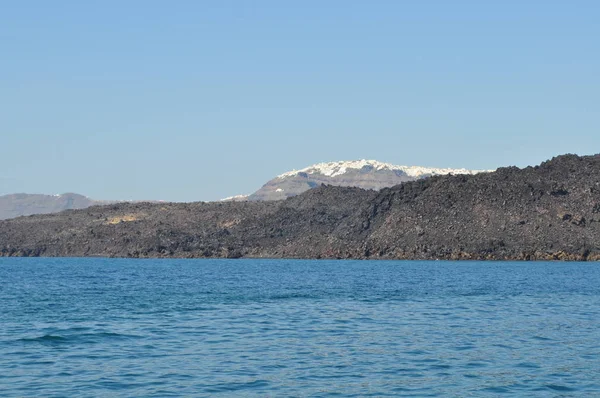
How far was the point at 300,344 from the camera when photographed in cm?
3950

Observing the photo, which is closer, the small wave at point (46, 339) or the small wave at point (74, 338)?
the small wave at point (46, 339)

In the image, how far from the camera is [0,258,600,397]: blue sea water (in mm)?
29844

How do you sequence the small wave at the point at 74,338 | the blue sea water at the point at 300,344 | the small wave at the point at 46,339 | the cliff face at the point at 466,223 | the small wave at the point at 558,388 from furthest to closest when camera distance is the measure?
the cliff face at the point at 466,223
the small wave at the point at 74,338
the small wave at the point at 46,339
the blue sea water at the point at 300,344
the small wave at the point at 558,388

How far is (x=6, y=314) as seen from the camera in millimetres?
52719

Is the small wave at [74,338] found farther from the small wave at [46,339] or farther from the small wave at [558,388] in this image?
the small wave at [558,388]

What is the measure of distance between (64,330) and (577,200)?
449 ft

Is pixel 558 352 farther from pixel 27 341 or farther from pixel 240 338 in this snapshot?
pixel 27 341

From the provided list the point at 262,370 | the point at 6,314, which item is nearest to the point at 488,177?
the point at 6,314

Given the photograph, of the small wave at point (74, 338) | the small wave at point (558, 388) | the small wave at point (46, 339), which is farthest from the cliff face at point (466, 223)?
the small wave at point (558, 388)

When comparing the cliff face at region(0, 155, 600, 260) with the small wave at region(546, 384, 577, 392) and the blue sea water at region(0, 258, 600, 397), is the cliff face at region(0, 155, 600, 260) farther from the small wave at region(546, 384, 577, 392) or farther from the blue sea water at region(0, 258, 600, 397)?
the small wave at region(546, 384, 577, 392)

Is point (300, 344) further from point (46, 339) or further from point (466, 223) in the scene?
point (466, 223)

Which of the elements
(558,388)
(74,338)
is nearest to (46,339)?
(74,338)

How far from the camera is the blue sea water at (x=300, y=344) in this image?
97.9 feet

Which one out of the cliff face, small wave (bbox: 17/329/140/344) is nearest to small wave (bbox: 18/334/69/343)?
small wave (bbox: 17/329/140/344)
